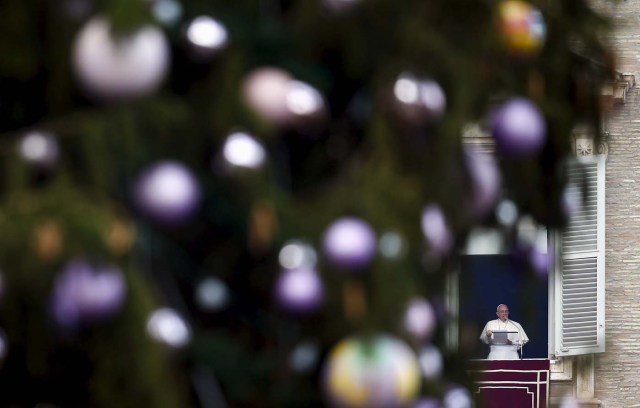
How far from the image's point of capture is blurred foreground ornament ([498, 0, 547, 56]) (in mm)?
2484

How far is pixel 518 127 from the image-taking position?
2490 mm

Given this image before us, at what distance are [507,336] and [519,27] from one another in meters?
9.38

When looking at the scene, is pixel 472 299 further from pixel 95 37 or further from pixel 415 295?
pixel 95 37

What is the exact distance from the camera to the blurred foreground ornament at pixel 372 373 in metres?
2.11

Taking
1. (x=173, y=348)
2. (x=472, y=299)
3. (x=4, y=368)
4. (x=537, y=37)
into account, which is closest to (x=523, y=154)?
(x=537, y=37)

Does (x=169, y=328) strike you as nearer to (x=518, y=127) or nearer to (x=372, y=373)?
(x=372, y=373)

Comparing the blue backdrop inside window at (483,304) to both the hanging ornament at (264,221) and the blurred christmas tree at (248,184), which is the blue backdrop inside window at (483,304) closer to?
the blurred christmas tree at (248,184)

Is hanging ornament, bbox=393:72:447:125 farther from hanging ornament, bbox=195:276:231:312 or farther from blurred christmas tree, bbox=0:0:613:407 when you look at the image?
hanging ornament, bbox=195:276:231:312

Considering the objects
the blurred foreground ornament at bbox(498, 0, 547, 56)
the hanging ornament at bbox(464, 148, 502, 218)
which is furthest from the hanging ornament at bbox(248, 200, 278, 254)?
the blurred foreground ornament at bbox(498, 0, 547, 56)

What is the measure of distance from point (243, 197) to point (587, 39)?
0.78 meters

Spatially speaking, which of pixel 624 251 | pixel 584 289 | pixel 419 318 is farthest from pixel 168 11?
pixel 624 251

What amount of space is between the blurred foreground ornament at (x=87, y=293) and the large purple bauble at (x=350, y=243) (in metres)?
0.29

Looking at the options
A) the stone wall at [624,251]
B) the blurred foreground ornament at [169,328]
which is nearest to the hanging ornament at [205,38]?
the blurred foreground ornament at [169,328]

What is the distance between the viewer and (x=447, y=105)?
7.97ft
